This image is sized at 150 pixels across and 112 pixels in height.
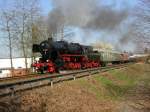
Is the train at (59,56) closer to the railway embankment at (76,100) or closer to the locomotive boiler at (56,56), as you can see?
the locomotive boiler at (56,56)

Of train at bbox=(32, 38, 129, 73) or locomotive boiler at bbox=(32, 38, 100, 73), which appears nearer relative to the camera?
locomotive boiler at bbox=(32, 38, 100, 73)

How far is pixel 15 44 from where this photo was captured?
4656 centimetres

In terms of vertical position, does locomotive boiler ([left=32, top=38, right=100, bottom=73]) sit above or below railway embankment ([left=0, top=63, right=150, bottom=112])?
above

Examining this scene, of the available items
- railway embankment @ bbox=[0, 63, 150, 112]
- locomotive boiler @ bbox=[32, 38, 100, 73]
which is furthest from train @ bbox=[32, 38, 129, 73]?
railway embankment @ bbox=[0, 63, 150, 112]

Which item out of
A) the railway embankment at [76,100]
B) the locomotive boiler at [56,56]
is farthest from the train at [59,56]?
the railway embankment at [76,100]

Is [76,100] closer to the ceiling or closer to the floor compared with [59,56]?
closer to the floor

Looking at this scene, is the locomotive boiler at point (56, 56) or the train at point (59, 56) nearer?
the locomotive boiler at point (56, 56)

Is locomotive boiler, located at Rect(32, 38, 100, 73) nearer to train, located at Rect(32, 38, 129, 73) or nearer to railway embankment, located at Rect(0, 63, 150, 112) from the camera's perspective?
train, located at Rect(32, 38, 129, 73)

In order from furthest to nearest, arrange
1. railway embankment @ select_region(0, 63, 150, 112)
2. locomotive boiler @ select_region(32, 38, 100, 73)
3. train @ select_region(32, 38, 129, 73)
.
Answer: train @ select_region(32, 38, 129, 73)
locomotive boiler @ select_region(32, 38, 100, 73)
railway embankment @ select_region(0, 63, 150, 112)

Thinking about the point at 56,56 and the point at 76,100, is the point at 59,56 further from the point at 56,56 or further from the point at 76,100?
the point at 76,100

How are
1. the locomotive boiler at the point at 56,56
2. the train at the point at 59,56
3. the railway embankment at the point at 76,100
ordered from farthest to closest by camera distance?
the train at the point at 59,56, the locomotive boiler at the point at 56,56, the railway embankment at the point at 76,100

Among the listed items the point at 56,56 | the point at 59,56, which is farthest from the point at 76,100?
the point at 56,56

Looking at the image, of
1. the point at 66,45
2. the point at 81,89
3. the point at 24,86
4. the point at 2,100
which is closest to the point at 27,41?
the point at 66,45

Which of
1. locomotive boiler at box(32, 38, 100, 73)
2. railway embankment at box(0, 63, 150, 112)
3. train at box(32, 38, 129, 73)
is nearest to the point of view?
railway embankment at box(0, 63, 150, 112)
